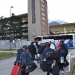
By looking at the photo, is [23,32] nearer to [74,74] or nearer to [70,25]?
[70,25]

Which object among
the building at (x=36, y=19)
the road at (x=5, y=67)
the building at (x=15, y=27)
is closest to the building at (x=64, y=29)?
the building at (x=36, y=19)

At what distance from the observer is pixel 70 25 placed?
7200 cm

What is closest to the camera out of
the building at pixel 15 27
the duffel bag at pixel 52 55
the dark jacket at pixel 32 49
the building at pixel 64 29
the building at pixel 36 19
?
the duffel bag at pixel 52 55

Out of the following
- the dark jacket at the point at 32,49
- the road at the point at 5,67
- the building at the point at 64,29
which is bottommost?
the road at the point at 5,67

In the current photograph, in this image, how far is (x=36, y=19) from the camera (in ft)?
223

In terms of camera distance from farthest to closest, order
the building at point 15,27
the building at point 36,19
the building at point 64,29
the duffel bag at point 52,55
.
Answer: the building at point 64,29
the building at point 15,27
the building at point 36,19
the duffel bag at point 52,55

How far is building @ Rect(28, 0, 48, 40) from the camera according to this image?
221 feet

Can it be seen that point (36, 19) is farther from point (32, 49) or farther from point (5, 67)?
point (5, 67)

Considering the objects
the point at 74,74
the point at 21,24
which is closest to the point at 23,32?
the point at 21,24

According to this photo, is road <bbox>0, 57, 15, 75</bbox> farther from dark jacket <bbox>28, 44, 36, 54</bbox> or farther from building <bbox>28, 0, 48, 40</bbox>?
building <bbox>28, 0, 48, 40</bbox>

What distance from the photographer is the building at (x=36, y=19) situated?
221 ft

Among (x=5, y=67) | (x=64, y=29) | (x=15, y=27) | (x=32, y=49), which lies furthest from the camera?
(x=15, y=27)

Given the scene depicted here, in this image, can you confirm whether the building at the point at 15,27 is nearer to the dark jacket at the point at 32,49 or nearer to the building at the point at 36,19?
the building at the point at 36,19

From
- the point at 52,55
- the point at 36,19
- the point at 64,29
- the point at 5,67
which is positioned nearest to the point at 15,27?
the point at 36,19
